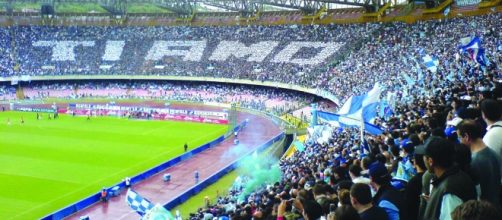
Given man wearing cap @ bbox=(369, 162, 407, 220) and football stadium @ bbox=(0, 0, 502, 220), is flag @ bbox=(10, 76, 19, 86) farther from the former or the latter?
man wearing cap @ bbox=(369, 162, 407, 220)

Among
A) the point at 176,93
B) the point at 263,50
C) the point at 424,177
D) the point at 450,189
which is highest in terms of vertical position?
the point at 450,189

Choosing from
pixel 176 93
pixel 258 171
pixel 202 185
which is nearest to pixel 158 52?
pixel 176 93

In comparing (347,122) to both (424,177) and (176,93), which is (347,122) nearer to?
(424,177)

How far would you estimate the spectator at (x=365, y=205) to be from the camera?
5.20 meters

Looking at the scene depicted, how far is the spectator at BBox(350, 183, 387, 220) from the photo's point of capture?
520cm

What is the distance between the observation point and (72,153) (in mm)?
40594

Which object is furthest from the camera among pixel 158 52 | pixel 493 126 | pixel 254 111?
pixel 158 52

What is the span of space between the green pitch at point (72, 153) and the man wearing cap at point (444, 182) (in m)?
25.4

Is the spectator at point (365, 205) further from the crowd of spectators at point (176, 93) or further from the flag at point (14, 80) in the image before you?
the flag at point (14, 80)

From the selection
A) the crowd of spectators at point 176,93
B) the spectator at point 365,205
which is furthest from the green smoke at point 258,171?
the crowd of spectators at point 176,93

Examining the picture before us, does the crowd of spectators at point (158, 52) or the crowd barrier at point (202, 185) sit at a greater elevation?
the crowd of spectators at point (158, 52)

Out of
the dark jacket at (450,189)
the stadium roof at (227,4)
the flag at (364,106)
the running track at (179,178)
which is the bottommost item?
the running track at (179,178)

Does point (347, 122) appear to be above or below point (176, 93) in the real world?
above

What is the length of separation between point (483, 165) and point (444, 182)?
0.83 m
